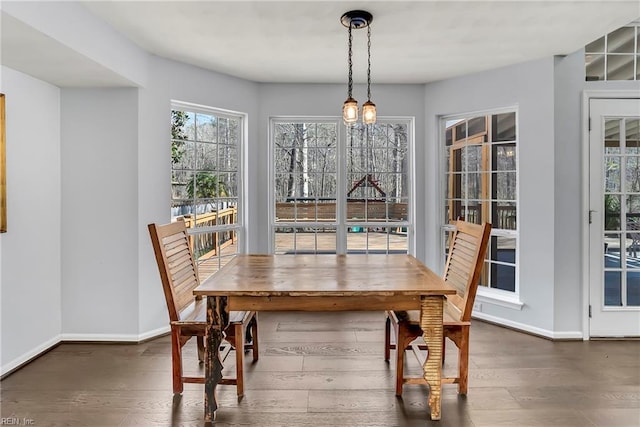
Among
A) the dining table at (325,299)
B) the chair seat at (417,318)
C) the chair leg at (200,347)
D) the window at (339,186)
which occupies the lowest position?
the chair leg at (200,347)

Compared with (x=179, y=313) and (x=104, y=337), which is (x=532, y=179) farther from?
(x=104, y=337)

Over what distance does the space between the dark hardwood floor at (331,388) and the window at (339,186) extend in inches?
51.5

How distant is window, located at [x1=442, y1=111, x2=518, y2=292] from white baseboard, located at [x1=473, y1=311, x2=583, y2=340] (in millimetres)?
308

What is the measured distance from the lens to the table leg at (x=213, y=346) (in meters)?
2.09

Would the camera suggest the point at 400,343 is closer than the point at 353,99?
Yes

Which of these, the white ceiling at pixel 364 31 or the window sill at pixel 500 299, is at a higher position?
the white ceiling at pixel 364 31

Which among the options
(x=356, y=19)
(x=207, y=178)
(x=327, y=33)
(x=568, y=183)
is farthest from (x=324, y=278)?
(x=568, y=183)

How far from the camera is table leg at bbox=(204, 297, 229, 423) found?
2.09 m

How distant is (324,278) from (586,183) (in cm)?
256

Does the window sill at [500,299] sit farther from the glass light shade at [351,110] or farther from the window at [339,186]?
the glass light shade at [351,110]

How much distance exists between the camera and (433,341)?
7.00 feet

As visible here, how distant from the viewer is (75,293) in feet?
10.7

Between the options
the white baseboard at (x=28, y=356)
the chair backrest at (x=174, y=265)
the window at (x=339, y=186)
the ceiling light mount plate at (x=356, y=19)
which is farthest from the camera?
the window at (x=339, y=186)

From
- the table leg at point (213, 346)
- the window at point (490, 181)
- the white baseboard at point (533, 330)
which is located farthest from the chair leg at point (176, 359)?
the window at point (490, 181)
